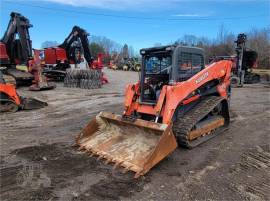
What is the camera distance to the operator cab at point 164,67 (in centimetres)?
600

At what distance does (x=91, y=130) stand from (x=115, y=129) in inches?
19.1

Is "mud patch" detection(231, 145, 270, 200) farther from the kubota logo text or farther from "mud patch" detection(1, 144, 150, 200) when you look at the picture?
the kubota logo text

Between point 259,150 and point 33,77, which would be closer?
point 259,150

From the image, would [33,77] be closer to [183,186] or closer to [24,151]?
[24,151]

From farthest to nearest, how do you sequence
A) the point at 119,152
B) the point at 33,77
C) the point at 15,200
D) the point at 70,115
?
the point at 33,77, the point at 70,115, the point at 119,152, the point at 15,200

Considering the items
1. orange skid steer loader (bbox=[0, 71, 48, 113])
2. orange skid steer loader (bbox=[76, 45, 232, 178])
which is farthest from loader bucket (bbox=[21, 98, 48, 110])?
orange skid steer loader (bbox=[76, 45, 232, 178])

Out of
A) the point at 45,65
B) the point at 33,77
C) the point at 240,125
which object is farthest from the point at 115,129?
the point at 45,65

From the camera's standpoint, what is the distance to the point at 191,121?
590cm

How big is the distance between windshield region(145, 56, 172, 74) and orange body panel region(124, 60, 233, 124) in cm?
43

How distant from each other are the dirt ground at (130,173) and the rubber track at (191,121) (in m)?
0.15

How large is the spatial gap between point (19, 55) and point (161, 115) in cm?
1482

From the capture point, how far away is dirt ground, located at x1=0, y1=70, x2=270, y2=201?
405 cm

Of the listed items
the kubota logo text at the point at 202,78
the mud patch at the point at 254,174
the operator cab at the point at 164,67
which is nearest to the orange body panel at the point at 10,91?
the operator cab at the point at 164,67

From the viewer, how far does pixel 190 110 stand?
6.48 meters
